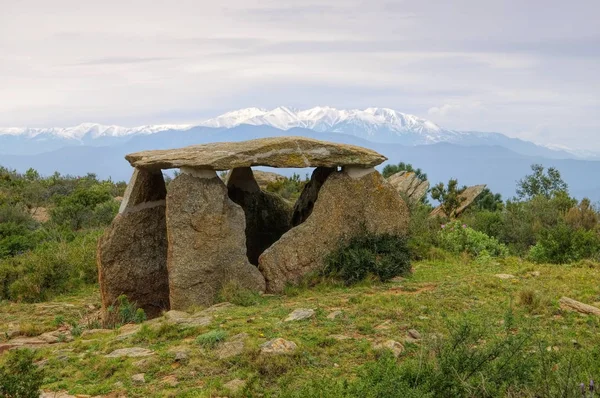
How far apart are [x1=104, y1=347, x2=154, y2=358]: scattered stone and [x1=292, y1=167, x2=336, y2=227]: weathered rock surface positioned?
659cm

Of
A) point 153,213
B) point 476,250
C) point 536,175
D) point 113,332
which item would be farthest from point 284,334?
point 536,175

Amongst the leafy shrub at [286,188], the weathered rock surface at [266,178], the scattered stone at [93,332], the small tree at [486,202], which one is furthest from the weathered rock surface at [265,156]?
the small tree at [486,202]

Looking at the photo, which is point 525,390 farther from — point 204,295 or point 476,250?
point 476,250

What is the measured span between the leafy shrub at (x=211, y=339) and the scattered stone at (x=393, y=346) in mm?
1884

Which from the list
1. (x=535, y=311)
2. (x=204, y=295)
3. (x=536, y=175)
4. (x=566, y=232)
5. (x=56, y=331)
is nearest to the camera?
(x=535, y=311)

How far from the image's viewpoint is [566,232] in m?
15.4

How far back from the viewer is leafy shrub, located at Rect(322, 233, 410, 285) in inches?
460

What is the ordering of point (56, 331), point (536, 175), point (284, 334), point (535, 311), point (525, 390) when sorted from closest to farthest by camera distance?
point (525, 390), point (284, 334), point (535, 311), point (56, 331), point (536, 175)

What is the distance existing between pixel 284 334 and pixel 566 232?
396 inches

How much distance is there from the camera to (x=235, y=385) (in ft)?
21.2

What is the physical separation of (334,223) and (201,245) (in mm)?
2576

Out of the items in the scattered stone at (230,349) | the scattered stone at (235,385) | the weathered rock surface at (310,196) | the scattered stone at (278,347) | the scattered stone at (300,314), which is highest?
the weathered rock surface at (310,196)

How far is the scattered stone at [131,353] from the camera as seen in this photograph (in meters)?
7.68

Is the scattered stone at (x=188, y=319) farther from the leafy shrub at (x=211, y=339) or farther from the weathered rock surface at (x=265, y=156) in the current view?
the weathered rock surface at (x=265, y=156)
